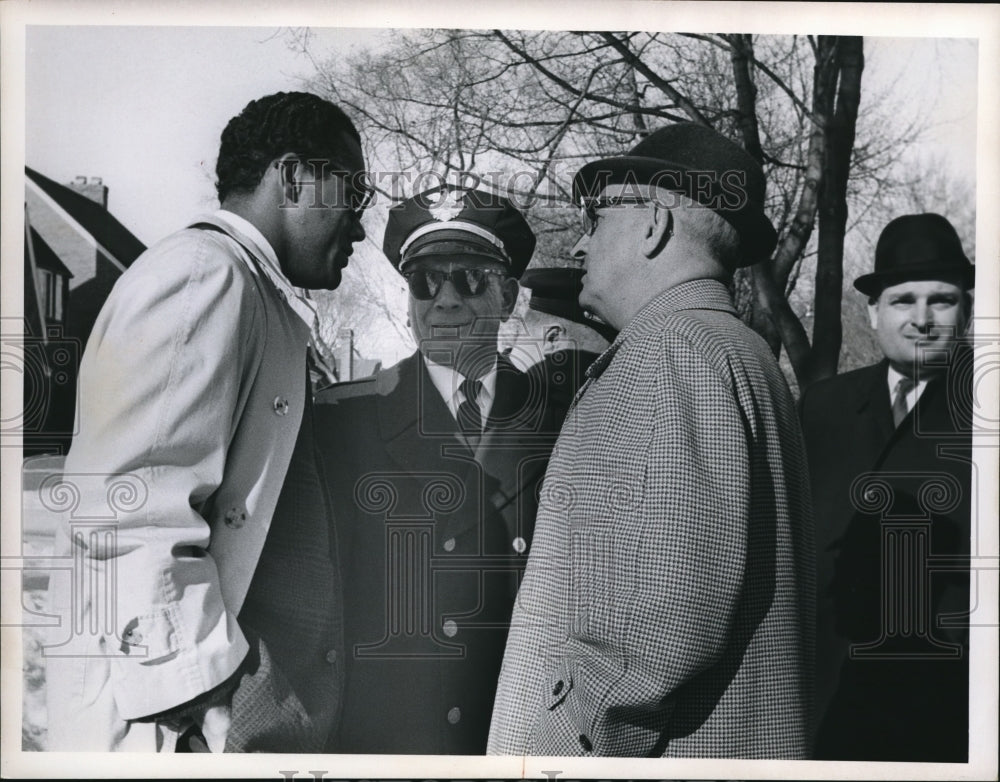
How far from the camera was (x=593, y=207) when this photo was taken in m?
3.91

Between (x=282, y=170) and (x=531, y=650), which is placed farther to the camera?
(x=282, y=170)

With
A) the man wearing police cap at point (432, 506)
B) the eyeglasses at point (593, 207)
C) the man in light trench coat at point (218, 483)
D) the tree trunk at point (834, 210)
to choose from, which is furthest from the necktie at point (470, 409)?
the tree trunk at point (834, 210)

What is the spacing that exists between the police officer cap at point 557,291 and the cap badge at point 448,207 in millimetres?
297

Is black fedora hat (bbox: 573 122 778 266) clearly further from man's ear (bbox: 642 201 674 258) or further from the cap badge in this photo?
the cap badge

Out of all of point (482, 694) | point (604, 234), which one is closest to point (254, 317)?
point (604, 234)

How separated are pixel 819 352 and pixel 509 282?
1.03 m

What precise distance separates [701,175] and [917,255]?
783 mm

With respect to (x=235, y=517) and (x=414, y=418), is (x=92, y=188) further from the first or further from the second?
(x=414, y=418)

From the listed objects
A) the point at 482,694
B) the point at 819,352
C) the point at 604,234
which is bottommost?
the point at 482,694

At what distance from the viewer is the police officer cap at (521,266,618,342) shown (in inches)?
155

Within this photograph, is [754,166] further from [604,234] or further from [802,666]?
[802,666]

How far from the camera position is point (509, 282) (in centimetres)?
395

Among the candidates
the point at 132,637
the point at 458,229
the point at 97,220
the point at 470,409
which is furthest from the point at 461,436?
the point at 97,220

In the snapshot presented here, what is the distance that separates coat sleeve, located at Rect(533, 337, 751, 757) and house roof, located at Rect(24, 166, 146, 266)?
66.0 inches
